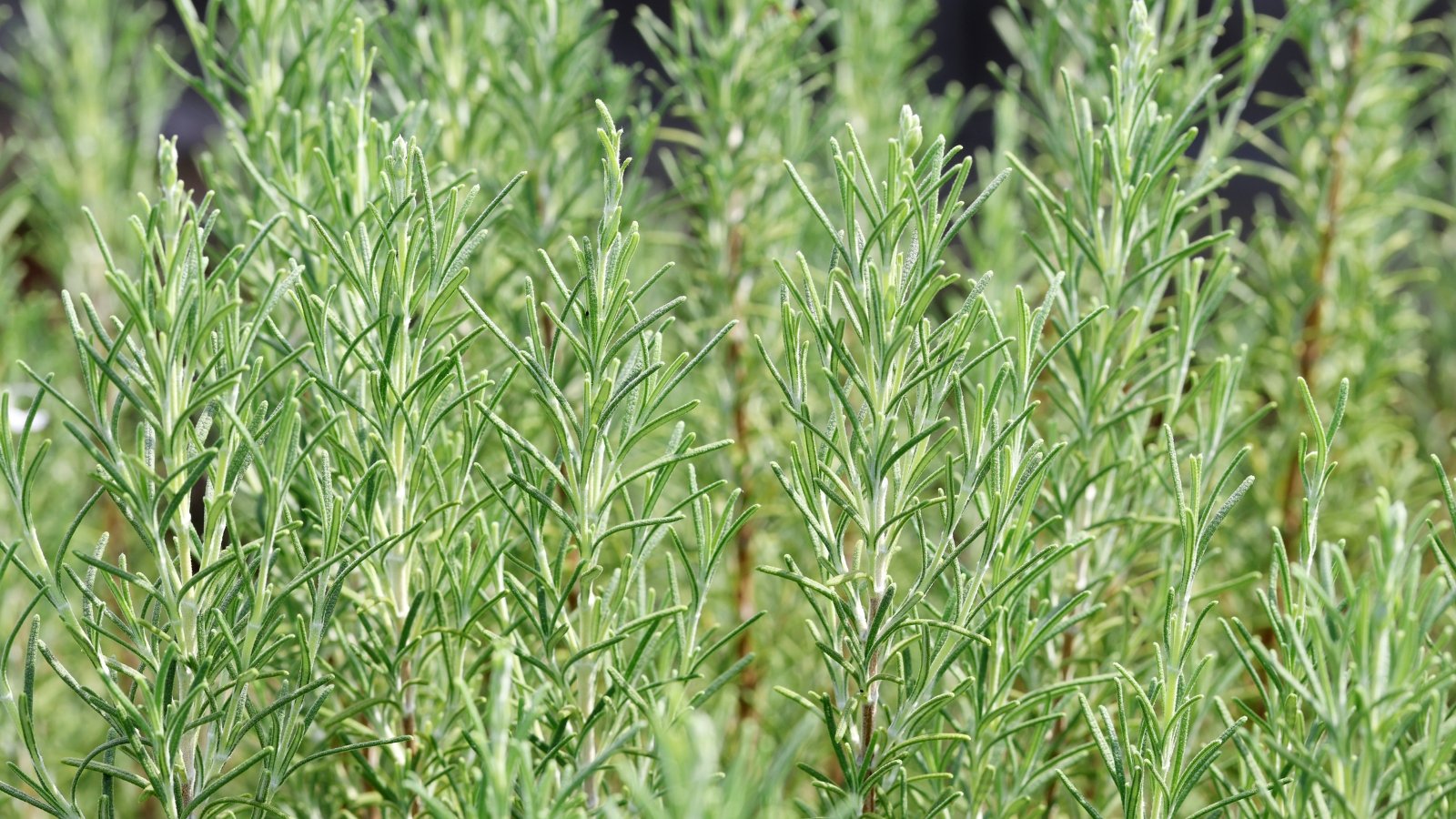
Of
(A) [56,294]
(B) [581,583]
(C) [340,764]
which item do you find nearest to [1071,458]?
(B) [581,583]

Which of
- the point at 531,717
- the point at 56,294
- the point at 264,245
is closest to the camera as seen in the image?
the point at 531,717

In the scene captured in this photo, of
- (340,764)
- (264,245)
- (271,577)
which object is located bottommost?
(340,764)

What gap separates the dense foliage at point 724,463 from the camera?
0.40 metres

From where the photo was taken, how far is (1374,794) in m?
Answer: 0.37

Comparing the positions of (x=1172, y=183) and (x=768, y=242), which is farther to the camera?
(x=768, y=242)

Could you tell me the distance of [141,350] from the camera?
41 cm

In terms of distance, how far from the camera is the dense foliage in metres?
0.40

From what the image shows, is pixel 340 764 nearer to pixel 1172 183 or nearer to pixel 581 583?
pixel 581 583

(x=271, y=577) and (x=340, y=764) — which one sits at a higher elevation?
(x=271, y=577)

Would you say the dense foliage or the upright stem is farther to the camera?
the upright stem

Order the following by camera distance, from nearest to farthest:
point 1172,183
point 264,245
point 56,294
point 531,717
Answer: point 531,717 → point 1172,183 → point 264,245 → point 56,294

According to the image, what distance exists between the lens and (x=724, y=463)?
2.51 feet

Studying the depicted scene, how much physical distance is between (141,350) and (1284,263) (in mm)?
704

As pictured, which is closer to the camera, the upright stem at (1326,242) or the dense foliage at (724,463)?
the dense foliage at (724,463)
